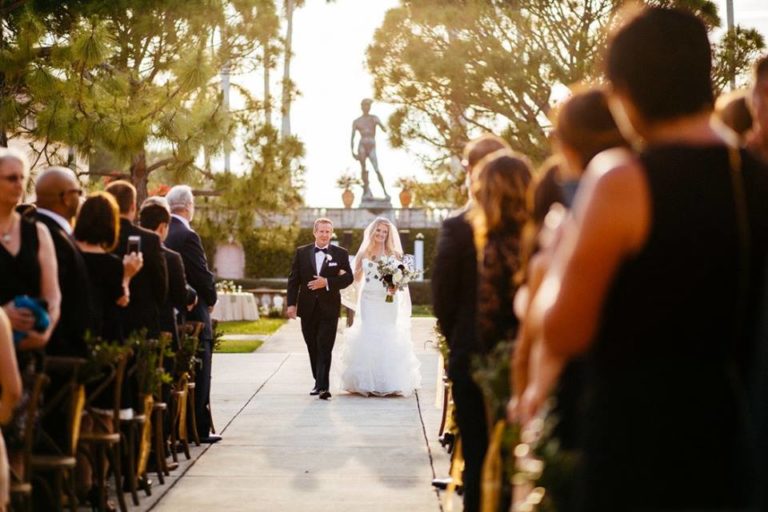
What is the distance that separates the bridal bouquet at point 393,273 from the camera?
1493 cm

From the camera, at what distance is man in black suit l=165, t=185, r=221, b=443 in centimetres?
1055

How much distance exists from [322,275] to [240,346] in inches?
347

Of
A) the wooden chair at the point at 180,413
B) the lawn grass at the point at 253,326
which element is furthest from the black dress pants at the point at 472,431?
the lawn grass at the point at 253,326

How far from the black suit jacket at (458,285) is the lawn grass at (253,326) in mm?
20510

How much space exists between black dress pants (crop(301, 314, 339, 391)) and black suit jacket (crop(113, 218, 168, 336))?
587cm

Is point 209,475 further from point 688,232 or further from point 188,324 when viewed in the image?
point 688,232

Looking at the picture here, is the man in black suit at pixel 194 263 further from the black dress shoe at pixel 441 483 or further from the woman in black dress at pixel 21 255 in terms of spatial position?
the woman in black dress at pixel 21 255

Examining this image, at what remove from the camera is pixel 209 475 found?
9.43 metres

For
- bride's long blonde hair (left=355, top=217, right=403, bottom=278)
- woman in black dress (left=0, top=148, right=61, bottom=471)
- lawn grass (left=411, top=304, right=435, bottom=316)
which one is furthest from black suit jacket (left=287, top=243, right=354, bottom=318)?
lawn grass (left=411, top=304, right=435, bottom=316)

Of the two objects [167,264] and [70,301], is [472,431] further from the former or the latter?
[167,264]

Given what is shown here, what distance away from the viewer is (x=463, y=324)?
Result: 660 cm

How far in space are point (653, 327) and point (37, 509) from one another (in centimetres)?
464

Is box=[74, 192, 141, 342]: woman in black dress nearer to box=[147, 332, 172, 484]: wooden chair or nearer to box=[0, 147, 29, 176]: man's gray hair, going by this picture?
box=[147, 332, 172, 484]: wooden chair

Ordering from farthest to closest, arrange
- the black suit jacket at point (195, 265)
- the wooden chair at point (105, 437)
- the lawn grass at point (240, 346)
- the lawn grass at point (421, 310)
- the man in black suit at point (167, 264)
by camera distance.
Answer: the lawn grass at point (421, 310), the lawn grass at point (240, 346), the black suit jacket at point (195, 265), the man in black suit at point (167, 264), the wooden chair at point (105, 437)
